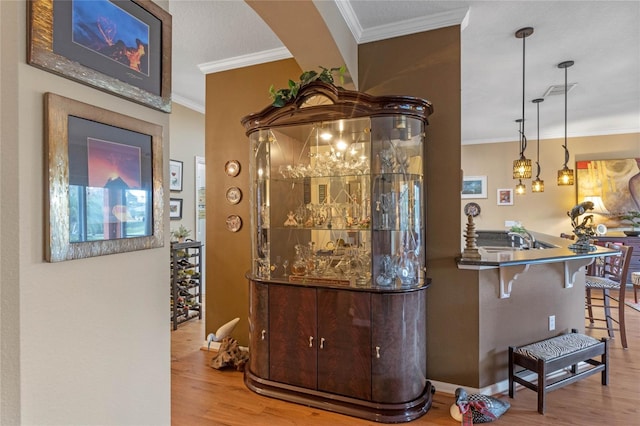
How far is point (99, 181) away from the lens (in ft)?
3.03

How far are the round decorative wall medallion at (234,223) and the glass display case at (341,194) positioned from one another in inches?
23.0

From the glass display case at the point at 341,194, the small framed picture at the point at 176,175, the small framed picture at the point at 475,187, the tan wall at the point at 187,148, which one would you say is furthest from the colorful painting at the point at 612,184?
the small framed picture at the point at 176,175

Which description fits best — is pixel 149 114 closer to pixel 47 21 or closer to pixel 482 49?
pixel 47 21

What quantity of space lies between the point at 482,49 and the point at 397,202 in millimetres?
1926

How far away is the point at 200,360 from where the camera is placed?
10.7 feet

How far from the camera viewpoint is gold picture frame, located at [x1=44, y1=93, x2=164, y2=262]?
83cm

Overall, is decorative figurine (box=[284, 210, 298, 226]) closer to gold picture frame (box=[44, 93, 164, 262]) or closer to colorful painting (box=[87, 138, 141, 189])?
gold picture frame (box=[44, 93, 164, 262])

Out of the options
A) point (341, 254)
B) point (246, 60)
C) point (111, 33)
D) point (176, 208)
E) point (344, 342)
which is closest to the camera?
point (111, 33)

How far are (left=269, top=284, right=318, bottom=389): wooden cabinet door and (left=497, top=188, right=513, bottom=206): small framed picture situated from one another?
19.7 ft

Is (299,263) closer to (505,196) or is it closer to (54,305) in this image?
(54,305)

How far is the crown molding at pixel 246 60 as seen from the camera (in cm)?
327

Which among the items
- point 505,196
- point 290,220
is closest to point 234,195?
point 290,220

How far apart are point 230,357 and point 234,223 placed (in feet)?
4.11

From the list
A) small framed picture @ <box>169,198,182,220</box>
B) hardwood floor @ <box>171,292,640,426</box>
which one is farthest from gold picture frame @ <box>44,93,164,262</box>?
small framed picture @ <box>169,198,182,220</box>
